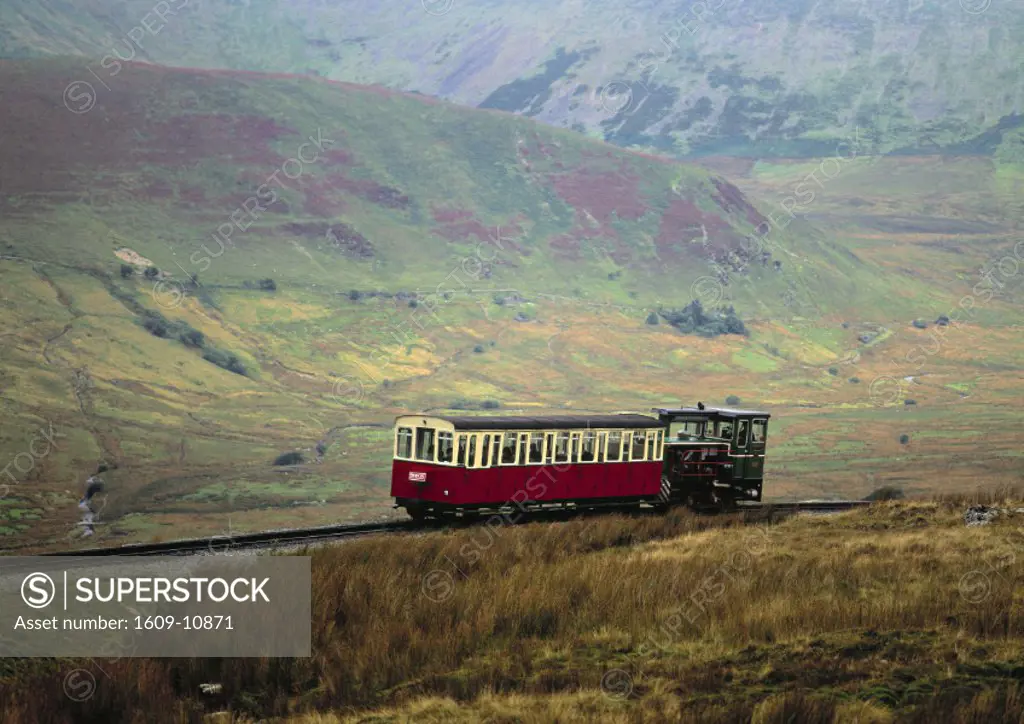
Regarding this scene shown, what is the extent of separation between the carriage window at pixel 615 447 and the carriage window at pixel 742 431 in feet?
18.1

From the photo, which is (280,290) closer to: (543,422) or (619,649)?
(543,422)

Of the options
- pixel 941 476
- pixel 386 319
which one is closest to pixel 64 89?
pixel 386 319

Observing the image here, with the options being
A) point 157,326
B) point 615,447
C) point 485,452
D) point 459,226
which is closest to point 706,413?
point 615,447

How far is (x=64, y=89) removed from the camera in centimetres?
17762

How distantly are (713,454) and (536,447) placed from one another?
8061 millimetres

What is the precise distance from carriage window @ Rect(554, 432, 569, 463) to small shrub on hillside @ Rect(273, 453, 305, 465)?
61438 mm

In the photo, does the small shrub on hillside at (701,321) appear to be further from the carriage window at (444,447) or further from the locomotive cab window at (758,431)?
the carriage window at (444,447)

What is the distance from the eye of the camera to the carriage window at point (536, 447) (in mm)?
32094

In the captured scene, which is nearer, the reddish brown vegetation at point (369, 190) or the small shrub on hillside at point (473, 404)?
the small shrub on hillside at point (473, 404)

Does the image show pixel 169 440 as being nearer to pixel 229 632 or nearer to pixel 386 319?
pixel 386 319

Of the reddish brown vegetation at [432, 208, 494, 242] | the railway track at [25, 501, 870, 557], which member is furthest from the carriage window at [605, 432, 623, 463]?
the reddish brown vegetation at [432, 208, 494, 242]

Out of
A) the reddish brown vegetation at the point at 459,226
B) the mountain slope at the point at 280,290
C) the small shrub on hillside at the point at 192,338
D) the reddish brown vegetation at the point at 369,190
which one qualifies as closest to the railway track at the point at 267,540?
the mountain slope at the point at 280,290

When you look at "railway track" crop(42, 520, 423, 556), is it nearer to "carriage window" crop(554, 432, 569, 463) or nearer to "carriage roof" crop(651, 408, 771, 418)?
"carriage window" crop(554, 432, 569, 463)

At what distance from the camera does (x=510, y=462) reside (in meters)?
31.6
